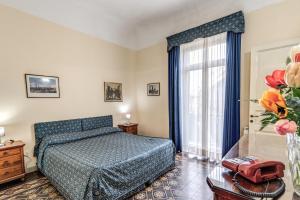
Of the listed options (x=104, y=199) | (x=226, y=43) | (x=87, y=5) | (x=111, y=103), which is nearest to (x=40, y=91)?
(x=111, y=103)

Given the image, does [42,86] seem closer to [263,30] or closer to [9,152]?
[9,152]

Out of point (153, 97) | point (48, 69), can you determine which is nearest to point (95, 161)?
point (48, 69)

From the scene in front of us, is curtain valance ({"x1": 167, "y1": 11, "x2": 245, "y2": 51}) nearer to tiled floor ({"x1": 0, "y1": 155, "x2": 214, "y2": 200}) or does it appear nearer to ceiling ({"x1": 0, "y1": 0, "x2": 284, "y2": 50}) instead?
ceiling ({"x1": 0, "y1": 0, "x2": 284, "y2": 50})

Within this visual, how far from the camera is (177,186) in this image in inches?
100

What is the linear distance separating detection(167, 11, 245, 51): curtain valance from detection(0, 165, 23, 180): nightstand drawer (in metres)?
3.99

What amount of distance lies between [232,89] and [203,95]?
2.15 ft

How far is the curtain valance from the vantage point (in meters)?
3.03

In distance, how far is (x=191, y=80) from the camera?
152 inches

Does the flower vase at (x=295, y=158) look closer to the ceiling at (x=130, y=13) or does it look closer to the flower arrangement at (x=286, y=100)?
the flower arrangement at (x=286, y=100)

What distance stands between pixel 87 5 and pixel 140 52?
194cm

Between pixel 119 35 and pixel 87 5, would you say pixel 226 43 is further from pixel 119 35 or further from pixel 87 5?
pixel 87 5

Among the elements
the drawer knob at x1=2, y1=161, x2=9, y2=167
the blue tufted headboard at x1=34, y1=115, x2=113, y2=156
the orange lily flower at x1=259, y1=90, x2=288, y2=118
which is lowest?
the drawer knob at x1=2, y1=161, x2=9, y2=167

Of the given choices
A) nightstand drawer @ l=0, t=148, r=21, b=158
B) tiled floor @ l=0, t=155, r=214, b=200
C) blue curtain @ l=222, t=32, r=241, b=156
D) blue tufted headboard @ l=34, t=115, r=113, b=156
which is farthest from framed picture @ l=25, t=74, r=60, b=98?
blue curtain @ l=222, t=32, r=241, b=156

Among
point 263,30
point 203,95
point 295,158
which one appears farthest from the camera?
point 203,95
